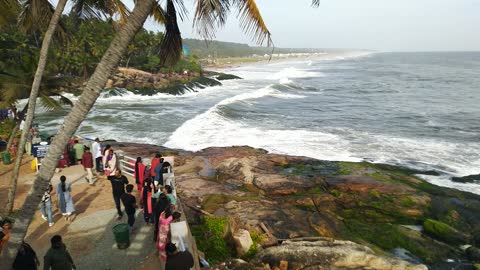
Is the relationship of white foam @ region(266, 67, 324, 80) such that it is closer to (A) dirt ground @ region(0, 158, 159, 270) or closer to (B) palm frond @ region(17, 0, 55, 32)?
(A) dirt ground @ region(0, 158, 159, 270)

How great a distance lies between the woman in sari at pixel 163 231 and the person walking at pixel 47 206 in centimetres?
335

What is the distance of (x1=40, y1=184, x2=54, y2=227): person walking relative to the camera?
358 inches

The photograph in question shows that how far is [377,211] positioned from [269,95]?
38.8 metres

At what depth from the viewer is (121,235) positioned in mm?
8180

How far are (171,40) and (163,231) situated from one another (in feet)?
13.1

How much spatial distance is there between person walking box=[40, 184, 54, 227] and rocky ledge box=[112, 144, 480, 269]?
4.33 meters

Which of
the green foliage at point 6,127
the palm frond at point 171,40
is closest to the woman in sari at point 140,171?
the palm frond at point 171,40

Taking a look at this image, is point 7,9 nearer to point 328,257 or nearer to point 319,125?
point 328,257

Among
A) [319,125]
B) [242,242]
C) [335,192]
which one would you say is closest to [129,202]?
[242,242]

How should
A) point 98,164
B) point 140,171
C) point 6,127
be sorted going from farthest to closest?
point 6,127, point 98,164, point 140,171

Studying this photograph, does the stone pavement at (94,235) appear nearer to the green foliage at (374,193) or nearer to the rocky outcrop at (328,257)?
the rocky outcrop at (328,257)

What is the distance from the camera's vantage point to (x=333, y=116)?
37500 millimetres

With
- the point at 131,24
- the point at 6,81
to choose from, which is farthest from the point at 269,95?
the point at 131,24

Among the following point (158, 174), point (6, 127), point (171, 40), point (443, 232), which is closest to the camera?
point (171, 40)
